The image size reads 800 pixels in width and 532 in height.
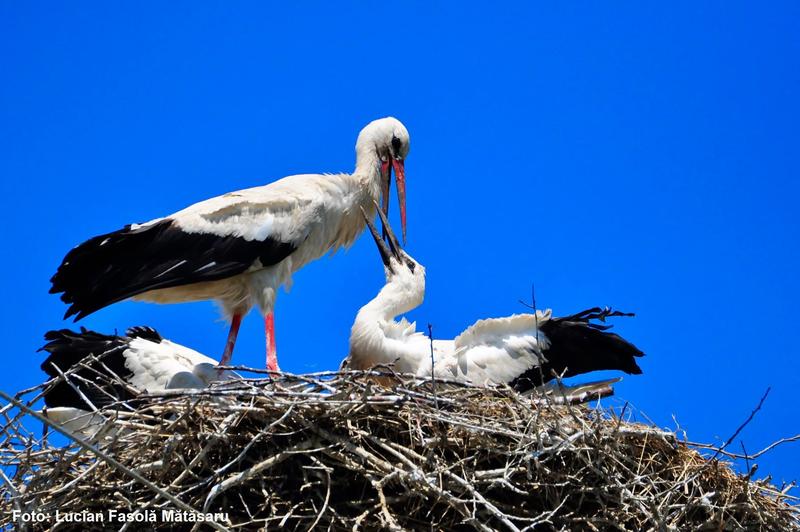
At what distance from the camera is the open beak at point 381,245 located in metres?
6.87

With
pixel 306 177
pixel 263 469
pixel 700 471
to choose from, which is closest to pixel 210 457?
pixel 263 469

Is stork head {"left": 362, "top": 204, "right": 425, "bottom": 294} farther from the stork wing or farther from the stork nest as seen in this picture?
the stork nest

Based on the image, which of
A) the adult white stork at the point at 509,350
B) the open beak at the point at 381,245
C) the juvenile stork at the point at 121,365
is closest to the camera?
the juvenile stork at the point at 121,365

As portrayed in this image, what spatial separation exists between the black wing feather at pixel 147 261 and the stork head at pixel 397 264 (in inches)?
27.4

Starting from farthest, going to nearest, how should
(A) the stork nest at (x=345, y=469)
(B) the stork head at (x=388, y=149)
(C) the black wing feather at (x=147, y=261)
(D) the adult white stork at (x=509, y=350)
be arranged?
(B) the stork head at (x=388, y=149) < (D) the adult white stork at (x=509, y=350) < (C) the black wing feather at (x=147, y=261) < (A) the stork nest at (x=345, y=469)

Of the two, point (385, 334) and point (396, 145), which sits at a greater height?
point (396, 145)

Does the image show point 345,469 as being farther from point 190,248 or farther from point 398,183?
point 398,183

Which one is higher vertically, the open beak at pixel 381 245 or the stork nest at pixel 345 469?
the open beak at pixel 381 245

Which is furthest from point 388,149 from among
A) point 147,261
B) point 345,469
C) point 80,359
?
point 345,469

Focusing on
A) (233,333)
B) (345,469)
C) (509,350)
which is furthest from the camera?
(233,333)

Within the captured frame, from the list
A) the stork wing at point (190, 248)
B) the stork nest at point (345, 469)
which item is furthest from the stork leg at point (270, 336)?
the stork nest at point (345, 469)

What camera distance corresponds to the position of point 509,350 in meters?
6.16

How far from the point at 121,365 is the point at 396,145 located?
7.43 ft

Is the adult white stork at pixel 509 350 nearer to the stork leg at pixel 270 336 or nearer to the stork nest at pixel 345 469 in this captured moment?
the stork leg at pixel 270 336
